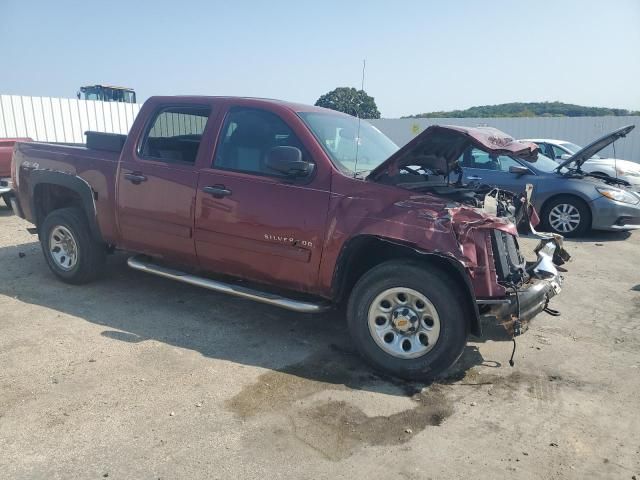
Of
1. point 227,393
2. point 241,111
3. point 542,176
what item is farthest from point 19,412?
point 542,176

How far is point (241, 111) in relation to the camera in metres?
4.71

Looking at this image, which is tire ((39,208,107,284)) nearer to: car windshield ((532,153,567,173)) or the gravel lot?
the gravel lot

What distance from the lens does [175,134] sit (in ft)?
17.2

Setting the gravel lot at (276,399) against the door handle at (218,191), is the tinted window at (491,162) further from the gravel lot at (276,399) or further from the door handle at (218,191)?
the door handle at (218,191)

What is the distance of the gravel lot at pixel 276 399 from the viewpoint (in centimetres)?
291

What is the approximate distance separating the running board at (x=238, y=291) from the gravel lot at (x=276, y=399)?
43 cm

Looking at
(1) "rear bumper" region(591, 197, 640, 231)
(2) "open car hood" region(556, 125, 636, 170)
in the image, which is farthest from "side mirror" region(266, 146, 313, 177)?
(1) "rear bumper" region(591, 197, 640, 231)

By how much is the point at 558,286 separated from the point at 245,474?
9.99ft

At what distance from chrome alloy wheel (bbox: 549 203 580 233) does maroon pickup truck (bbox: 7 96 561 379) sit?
16.1 feet

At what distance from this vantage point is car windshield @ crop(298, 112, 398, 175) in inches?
174

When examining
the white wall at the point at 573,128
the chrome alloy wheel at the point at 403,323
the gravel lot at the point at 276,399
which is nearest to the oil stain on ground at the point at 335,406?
the gravel lot at the point at 276,399

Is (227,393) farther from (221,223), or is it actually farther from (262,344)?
(221,223)

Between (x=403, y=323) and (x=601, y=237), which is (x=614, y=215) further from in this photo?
(x=403, y=323)

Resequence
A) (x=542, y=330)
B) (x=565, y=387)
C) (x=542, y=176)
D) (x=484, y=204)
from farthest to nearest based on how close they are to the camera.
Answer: (x=542, y=176)
(x=542, y=330)
(x=484, y=204)
(x=565, y=387)
